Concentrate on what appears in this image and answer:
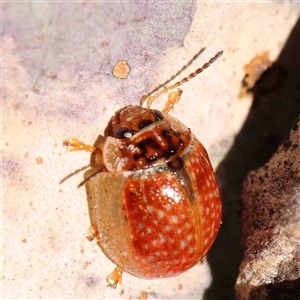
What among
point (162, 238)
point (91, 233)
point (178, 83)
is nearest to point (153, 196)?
point (162, 238)

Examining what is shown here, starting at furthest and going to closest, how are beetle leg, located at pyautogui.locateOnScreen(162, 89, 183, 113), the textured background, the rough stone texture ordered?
beetle leg, located at pyautogui.locateOnScreen(162, 89, 183, 113), the rough stone texture, the textured background

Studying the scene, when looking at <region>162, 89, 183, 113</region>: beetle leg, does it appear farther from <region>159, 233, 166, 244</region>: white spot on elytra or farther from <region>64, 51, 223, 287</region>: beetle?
<region>159, 233, 166, 244</region>: white spot on elytra

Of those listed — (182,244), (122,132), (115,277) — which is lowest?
(115,277)

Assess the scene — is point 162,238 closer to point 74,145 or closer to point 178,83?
point 74,145

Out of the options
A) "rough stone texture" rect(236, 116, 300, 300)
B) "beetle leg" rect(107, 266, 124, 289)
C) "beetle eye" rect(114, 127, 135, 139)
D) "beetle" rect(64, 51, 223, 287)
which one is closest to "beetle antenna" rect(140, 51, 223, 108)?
"beetle" rect(64, 51, 223, 287)

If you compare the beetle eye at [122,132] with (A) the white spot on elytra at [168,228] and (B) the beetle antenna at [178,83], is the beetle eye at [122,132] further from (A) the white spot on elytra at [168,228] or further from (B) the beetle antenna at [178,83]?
(A) the white spot on elytra at [168,228]

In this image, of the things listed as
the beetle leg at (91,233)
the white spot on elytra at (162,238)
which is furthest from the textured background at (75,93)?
the white spot on elytra at (162,238)

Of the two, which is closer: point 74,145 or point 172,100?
point 74,145
